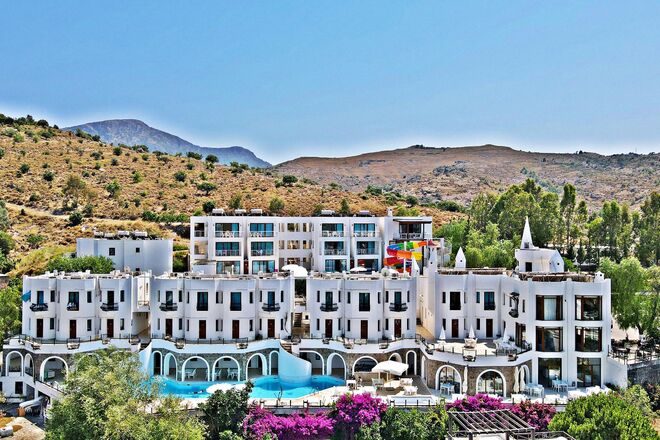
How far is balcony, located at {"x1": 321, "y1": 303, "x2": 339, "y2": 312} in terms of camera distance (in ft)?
141

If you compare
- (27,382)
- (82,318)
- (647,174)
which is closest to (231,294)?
(82,318)

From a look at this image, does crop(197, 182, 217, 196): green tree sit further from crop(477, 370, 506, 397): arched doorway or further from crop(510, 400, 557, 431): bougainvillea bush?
crop(510, 400, 557, 431): bougainvillea bush

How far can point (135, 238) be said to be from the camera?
2228 inches

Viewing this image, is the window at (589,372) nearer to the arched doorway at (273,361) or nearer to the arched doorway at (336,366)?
the arched doorway at (336,366)

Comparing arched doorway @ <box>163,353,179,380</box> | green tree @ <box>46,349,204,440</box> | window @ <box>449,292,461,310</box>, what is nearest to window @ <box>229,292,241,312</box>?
arched doorway @ <box>163,353,179,380</box>

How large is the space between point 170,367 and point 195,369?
5.91 feet

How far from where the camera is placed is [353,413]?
33.9m

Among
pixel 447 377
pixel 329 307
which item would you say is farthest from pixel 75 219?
pixel 447 377

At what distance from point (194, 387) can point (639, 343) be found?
34.7m

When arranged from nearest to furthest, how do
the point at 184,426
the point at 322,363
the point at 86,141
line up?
the point at 184,426 → the point at 322,363 → the point at 86,141

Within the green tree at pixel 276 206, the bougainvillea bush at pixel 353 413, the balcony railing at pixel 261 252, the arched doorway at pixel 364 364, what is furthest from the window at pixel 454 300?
the green tree at pixel 276 206

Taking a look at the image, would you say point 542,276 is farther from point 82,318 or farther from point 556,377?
point 82,318

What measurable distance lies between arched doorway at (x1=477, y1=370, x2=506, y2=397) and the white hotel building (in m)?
0.06

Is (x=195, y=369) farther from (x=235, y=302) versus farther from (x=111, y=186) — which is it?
(x=111, y=186)
